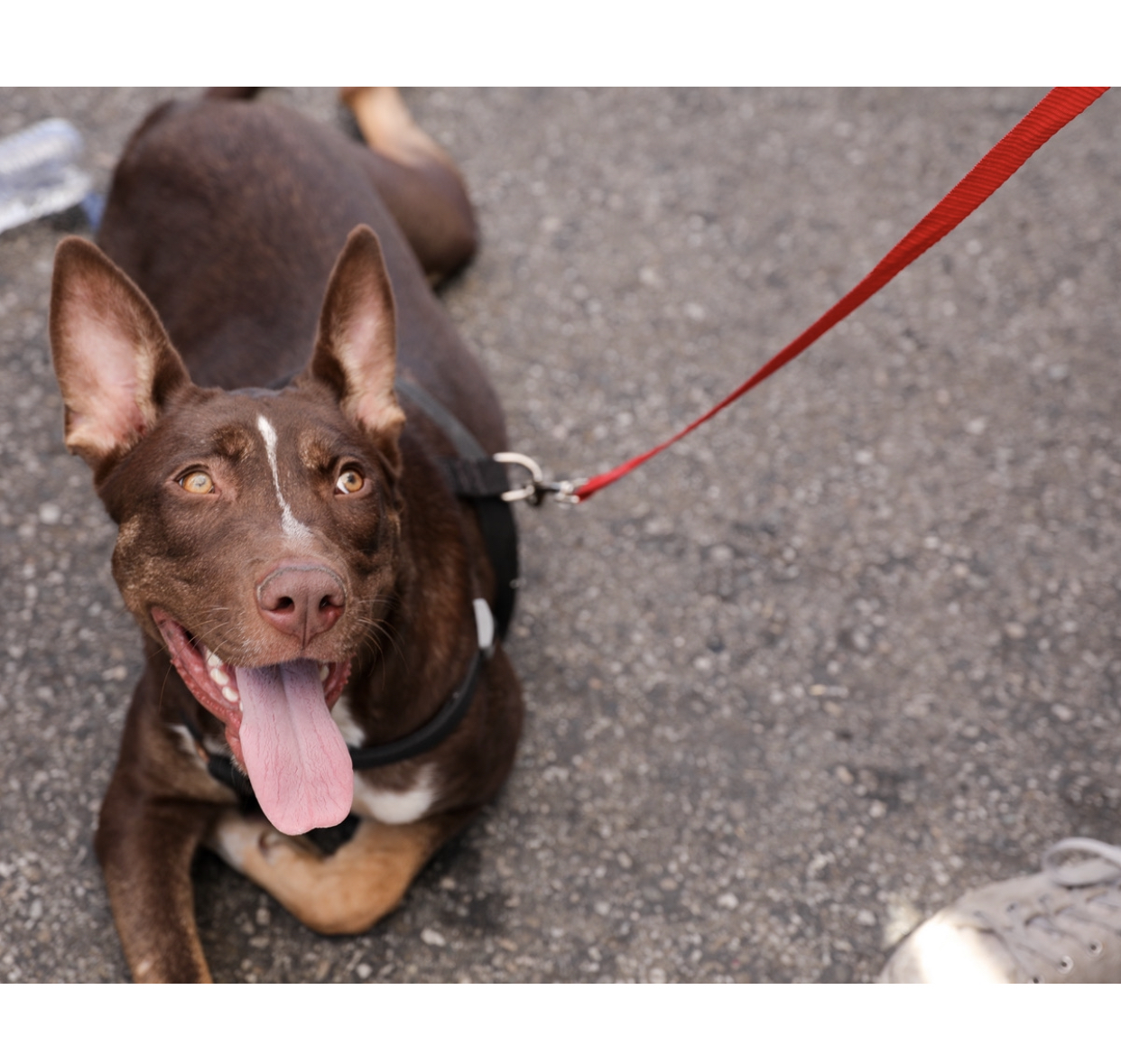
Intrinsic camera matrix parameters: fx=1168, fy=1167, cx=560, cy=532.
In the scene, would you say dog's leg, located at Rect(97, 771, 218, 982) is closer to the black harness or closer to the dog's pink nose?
the black harness

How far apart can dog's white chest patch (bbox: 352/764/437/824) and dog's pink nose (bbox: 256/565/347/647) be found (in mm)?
791

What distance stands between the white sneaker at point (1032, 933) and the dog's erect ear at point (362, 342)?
176 centimetres

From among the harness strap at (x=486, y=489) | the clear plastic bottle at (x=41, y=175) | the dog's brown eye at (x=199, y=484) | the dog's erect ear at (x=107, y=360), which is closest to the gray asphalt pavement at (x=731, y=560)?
the clear plastic bottle at (x=41, y=175)

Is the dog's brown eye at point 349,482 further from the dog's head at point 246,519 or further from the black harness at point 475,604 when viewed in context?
the black harness at point 475,604

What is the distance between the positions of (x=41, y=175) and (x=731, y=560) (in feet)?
9.98

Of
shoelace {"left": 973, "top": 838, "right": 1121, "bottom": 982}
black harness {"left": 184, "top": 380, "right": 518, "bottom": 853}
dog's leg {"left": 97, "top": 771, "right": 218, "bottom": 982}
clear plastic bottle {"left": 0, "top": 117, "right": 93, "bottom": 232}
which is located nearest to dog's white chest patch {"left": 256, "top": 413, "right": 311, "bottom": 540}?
black harness {"left": 184, "top": 380, "right": 518, "bottom": 853}

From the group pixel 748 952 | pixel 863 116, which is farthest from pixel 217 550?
pixel 863 116

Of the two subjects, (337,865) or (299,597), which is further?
(337,865)

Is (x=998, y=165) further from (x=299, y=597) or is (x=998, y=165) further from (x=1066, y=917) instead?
(x=1066, y=917)

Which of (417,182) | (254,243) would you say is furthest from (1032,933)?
(417,182)

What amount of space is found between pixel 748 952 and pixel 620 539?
1404 millimetres

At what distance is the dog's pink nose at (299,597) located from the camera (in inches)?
78.6

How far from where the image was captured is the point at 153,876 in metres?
2.68
